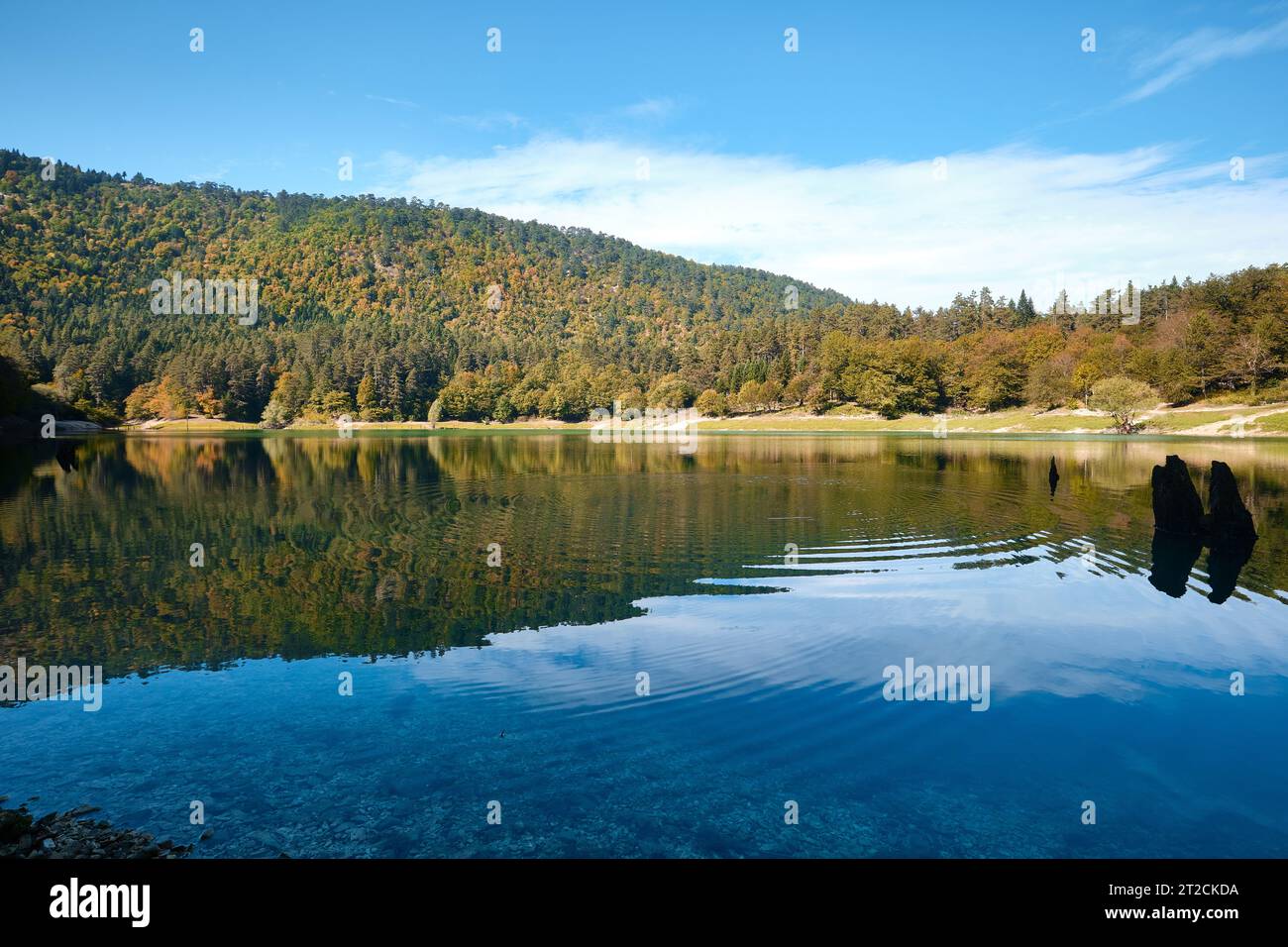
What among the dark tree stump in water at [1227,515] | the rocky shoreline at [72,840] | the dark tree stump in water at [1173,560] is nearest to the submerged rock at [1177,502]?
the dark tree stump in water at [1173,560]

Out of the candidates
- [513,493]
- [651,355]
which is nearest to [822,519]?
[513,493]

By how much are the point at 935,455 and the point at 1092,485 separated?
2398cm

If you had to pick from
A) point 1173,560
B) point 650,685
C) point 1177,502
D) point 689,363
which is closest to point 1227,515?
point 1177,502

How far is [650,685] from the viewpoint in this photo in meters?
12.5

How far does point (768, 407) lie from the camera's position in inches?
6181

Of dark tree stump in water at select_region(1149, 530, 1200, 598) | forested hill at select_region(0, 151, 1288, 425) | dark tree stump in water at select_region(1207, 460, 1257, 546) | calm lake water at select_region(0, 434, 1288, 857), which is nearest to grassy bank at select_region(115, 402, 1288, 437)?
forested hill at select_region(0, 151, 1288, 425)

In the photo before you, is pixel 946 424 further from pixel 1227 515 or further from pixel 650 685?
pixel 650 685

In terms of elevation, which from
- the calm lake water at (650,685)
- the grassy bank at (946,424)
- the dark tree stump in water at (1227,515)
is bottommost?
the calm lake water at (650,685)

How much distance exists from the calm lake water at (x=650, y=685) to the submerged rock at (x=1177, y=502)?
160 centimetres

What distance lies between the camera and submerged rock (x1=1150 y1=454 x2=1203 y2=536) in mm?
26578

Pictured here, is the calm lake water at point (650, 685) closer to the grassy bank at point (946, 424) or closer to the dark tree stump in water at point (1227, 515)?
the dark tree stump in water at point (1227, 515)

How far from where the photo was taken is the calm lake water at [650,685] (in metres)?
8.30

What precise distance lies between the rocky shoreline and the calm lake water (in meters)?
0.31
